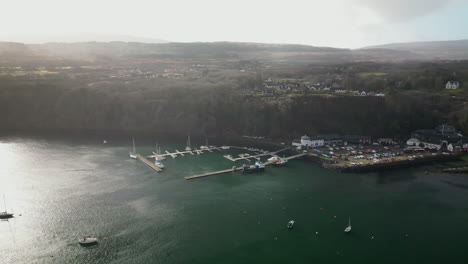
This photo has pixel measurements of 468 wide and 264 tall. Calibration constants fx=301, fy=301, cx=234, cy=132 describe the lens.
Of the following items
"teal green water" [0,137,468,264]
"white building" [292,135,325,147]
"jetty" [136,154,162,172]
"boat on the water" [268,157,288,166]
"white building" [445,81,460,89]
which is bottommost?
"teal green water" [0,137,468,264]

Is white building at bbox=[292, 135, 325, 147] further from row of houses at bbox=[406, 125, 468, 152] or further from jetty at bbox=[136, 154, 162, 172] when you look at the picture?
jetty at bbox=[136, 154, 162, 172]

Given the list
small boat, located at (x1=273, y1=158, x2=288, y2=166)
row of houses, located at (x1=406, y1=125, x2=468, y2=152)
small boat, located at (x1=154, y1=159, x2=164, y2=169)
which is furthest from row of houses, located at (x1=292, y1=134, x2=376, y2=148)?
small boat, located at (x1=154, y1=159, x2=164, y2=169)

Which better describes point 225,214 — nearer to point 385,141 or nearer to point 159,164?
point 159,164

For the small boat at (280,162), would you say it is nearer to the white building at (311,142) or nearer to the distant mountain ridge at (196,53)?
the white building at (311,142)

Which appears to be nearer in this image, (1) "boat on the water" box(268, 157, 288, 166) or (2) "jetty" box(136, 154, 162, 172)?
(2) "jetty" box(136, 154, 162, 172)

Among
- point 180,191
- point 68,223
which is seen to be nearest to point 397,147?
point 180,191

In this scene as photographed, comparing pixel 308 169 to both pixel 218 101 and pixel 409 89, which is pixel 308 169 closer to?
pixel 218 101

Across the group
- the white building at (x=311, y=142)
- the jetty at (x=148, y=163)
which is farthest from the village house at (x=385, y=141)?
the jetty at (x=148, y=163)
